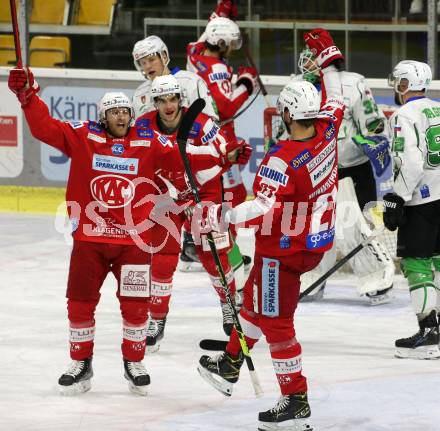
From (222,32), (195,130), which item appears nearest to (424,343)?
(195,130)

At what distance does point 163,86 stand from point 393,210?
3.89 feet

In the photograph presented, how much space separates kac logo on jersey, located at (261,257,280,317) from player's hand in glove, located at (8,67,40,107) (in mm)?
1221

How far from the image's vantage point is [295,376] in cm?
503

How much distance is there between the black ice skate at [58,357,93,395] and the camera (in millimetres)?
5645

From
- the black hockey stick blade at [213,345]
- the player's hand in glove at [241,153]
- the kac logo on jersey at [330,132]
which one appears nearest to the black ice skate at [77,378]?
the black hockey stick blade at [213,345]

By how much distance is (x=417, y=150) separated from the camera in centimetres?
616

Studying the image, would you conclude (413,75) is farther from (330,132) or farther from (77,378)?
(77,378)

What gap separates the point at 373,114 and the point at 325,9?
11.6 feet

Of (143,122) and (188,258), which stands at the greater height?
(143,122)

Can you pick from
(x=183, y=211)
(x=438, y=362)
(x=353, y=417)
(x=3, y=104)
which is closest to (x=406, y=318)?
(x=438, y=362)

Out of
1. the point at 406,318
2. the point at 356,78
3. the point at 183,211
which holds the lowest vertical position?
the point at 406,318

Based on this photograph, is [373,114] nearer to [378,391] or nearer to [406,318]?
[406,318]

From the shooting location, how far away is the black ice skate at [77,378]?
5645mm

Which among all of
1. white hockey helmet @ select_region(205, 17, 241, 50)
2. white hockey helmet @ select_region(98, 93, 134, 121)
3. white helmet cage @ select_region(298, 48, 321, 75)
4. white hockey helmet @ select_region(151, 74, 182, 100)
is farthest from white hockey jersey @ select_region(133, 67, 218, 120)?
white hockey helmet @ select_region(205, 17, 241, 50)
